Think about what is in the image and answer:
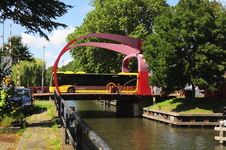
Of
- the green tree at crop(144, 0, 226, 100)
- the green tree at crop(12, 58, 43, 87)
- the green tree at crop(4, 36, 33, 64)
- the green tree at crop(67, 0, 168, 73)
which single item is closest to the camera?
the green tree at crop(144, 0, 226, 100)

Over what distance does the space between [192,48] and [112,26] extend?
19967 mm

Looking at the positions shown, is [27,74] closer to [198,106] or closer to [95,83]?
[95,83]

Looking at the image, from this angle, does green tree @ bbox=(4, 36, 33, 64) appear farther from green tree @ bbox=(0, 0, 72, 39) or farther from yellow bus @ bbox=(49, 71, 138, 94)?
green tree @ bbox=(0, 0, 72, 39)

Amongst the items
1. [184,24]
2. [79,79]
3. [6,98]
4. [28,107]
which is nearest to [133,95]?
[79,79]

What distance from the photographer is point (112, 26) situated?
42219 millimetres

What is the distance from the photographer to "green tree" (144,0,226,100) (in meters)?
23.4

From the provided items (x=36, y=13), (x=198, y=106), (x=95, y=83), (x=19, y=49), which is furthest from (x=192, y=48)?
(x=19, y=49)

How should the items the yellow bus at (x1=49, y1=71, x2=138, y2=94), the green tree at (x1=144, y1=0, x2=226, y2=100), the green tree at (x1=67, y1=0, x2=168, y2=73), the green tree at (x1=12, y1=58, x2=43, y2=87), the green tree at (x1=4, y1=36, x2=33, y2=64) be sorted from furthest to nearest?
the green tree at (x1=4, y1=36, x2=33, y2=64), the green tree at (x1=12, y1=58, x2=43, y2=87), the green tree at (x1=67, y1=0, x2=168, y2=73), the yellow bus at (x1=49, y1=71, x2=138, y2=94), the green tree at (x1=144, y1=0, x2=226, y2=100)

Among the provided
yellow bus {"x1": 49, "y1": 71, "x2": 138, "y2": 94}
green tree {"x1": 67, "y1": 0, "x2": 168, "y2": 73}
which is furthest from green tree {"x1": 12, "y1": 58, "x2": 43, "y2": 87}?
yellow bus {"x1": 49, "y1": 71, "x2": 138, "y2": 94}

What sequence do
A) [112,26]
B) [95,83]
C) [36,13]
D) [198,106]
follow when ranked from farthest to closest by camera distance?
[112,26] < [95,83] < [198,106] < [36,13]

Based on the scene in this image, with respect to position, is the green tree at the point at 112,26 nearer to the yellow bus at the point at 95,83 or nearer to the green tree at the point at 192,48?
the yellow bus at the point at 95,83

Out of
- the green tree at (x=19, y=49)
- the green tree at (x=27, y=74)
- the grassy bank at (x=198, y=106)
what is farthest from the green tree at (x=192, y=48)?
the green tree at (x=19, y=49)

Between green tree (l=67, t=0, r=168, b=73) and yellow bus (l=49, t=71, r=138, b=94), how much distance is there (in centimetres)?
787

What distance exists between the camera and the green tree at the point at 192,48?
76.7ft
